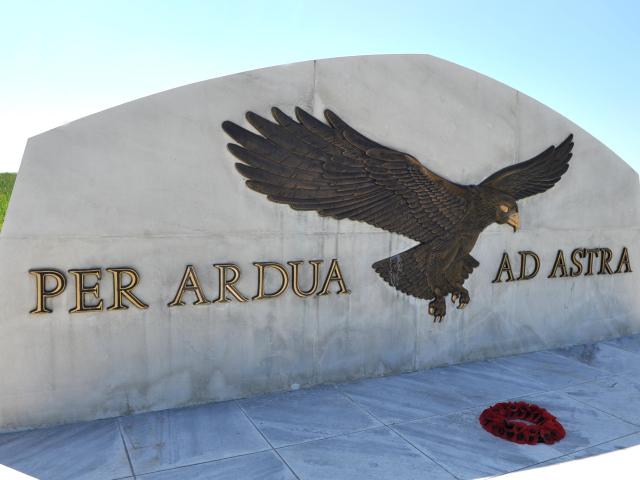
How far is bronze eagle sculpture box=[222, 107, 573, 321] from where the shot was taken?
15.5 feet

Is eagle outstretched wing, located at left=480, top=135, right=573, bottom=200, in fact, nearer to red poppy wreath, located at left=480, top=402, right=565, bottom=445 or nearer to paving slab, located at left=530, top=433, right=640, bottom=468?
red poppy wreath, located at left=480, top=402, right=565, bottom=445

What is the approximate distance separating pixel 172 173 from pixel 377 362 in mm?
2951

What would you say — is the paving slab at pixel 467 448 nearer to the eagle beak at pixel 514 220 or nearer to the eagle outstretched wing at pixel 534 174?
the eagle beak at pixel 514 220

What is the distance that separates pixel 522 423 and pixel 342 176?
279 cm

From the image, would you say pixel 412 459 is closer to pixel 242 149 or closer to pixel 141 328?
pixel 141 328

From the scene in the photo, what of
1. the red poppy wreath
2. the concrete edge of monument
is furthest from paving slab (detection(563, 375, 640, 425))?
the concrete edge of monument

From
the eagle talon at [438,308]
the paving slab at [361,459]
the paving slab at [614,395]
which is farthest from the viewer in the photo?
the eagle talon at [438,308]

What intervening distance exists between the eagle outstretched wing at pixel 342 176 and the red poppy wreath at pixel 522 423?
6.39ft

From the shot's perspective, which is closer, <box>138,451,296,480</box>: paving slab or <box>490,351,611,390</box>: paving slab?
<box>138,451,296,480</box>: paving slab

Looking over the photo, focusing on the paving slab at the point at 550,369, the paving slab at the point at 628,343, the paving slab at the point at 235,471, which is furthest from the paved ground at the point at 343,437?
the paving slab at the point at 628,343

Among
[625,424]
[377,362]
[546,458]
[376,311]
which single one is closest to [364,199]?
[376,311]

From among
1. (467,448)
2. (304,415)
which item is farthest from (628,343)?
(304,415)

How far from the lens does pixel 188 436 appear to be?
4070 millimetres

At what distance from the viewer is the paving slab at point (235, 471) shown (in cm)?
349
